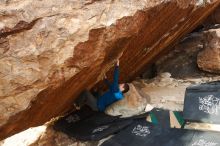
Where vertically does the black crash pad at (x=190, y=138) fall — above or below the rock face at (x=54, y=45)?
below

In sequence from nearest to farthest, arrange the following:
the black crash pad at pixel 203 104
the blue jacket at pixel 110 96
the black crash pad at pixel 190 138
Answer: the black crash pad at pixel 190 138
the black crash pad at pixel 203 104
the blue jacket at pixel 110 96

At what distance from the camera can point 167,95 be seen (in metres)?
4.88

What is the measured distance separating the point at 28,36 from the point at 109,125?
5.50ft

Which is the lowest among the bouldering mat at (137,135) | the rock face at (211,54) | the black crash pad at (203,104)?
the bouldering mat at (137,135)

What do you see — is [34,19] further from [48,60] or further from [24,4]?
[48,60]

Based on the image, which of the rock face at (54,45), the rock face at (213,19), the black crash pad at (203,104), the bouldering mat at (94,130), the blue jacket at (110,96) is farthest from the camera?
the rock face at (213,19)

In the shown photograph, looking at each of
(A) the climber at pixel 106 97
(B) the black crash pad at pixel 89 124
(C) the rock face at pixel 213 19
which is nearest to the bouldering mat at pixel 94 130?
(B) the black crash pad at pixel 89 124

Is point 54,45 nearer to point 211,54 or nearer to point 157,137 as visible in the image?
point 157,137

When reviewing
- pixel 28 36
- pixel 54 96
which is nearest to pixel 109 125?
pixel 54 96

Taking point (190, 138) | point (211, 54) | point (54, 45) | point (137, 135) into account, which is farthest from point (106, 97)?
point (211, 54)

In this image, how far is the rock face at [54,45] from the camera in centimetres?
304

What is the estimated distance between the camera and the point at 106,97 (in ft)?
14.4

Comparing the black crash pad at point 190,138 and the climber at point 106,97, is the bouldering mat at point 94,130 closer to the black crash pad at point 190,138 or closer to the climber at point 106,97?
the climber at point 106,97

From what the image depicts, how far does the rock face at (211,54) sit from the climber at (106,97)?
68.4 inches
